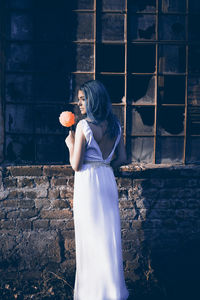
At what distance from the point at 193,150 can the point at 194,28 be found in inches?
61.3

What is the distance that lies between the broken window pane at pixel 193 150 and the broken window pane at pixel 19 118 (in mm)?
2048

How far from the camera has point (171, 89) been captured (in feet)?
13.0

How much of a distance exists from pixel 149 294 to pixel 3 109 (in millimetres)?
2780

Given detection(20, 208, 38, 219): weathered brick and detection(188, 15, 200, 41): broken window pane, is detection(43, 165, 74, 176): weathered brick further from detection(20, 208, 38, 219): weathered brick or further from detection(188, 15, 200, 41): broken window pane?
detection(188, 15, 200, 41): broken window pane

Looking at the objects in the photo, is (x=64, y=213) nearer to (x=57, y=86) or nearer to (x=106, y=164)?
(x=106, y=164)

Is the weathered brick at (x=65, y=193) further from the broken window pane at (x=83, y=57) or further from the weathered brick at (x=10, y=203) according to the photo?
the broken window pane at (x=83, y=57)

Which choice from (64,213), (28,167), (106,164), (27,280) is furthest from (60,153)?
(27,280)

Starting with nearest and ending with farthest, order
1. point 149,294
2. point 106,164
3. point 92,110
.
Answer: point 92,110
point 106,164
point 149,294

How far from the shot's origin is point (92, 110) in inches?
110

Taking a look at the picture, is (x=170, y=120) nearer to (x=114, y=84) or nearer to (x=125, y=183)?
(x=114, y=84)

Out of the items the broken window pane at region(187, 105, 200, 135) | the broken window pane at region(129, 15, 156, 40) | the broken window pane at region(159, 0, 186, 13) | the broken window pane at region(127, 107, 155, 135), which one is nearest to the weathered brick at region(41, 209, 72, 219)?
the broken window pane at region(127, 107, 155, 135)

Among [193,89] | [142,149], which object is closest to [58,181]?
[142,149]

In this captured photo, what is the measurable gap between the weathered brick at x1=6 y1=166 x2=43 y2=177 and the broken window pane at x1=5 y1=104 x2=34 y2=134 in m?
0.48

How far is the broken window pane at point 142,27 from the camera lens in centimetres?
387
